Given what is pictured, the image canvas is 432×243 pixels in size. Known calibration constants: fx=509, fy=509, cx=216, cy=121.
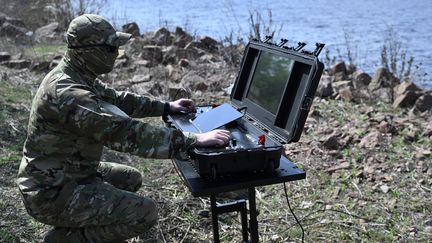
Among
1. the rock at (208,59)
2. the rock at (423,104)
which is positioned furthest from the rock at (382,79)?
the rock at (208,59)

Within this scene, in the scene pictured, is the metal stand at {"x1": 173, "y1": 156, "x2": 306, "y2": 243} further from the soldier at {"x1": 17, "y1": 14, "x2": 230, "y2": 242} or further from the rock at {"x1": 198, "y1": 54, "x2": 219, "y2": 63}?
the rock at {"x1": 198, "y1": 54, "x2": 219, "y2": 63}

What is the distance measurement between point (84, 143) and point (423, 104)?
5.08m

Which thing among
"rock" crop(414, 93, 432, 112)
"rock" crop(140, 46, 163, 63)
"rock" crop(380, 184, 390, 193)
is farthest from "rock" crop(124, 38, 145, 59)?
"rock" crop(380, 184, 390, 193)

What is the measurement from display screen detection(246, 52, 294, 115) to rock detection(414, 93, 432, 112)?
13.1 feet

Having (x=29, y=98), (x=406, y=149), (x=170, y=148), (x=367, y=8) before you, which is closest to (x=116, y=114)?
(x=170, y=148)

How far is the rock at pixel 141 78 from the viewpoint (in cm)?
844

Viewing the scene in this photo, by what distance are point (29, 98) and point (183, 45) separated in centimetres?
451

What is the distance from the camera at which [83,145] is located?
2.99 meters

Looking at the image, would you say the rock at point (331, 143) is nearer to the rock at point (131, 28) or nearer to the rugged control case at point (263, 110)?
the rugged control case at point (263, 110)

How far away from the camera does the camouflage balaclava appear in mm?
2848

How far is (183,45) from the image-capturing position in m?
11.3

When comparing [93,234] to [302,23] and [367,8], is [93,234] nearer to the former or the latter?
[302,23]

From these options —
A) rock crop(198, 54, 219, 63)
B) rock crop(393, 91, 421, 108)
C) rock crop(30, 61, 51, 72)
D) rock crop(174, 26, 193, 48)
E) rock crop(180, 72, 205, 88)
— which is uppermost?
rock crop(393, 91, 421, 108)

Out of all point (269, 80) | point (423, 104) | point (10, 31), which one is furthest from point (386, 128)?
point (10, 31)
